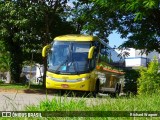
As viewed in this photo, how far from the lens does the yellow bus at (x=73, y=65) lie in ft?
73.3

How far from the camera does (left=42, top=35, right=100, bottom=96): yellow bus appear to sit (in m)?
22.3

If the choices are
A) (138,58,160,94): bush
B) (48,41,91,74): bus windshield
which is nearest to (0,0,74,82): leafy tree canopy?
(48,41,91,74): bus windshield

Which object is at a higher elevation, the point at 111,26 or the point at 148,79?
the point at 111,26

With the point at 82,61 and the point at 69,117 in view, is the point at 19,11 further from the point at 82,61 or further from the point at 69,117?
the point at 69,117

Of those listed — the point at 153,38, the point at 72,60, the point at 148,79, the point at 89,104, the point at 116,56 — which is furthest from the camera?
the point at 116,56

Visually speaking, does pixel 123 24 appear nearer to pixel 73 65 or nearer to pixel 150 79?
pixel 73 65

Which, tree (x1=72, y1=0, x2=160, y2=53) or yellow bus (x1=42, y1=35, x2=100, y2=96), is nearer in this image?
yellow bus (x1=42, y1=35, x2=100, y2=96)

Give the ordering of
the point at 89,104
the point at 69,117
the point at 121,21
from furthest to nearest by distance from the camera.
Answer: the point at 121,21 → the point at 89,104 → the point at 69,117

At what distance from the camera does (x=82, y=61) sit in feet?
73.7

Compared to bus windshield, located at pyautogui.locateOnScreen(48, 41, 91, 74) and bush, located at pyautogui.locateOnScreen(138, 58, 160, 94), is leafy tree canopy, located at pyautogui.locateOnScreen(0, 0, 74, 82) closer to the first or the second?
bus windshield, located at pyautogui.locateOnScreen(48, 41, 91, 74)

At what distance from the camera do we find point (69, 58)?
883 inches

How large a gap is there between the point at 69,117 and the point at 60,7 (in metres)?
24.9

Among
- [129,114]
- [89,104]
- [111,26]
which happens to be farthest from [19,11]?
[129,114]

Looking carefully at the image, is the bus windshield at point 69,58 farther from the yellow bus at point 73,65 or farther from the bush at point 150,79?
the bush at point 150,79
